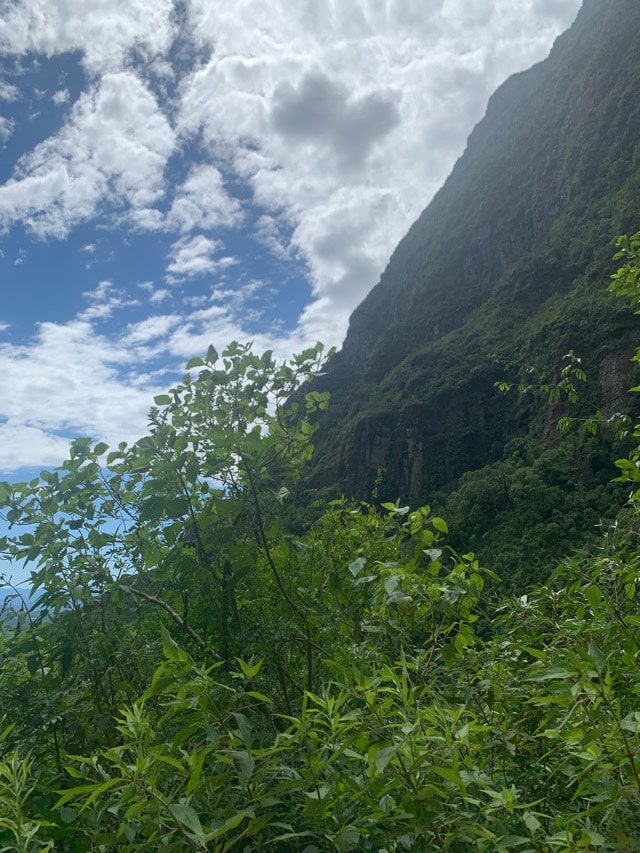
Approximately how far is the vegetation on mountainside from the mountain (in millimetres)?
41296

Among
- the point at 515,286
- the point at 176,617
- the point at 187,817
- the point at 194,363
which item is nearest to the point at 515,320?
the point at 515,286

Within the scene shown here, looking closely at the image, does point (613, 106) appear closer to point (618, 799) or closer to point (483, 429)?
point (483, 429)

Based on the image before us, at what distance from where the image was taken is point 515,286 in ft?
354

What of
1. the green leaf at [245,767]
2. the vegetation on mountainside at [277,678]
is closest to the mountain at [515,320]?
the vegetation on mountainside at [277,678]

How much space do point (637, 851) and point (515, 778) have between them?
0.58m

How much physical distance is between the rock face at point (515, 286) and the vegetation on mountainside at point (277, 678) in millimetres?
62513

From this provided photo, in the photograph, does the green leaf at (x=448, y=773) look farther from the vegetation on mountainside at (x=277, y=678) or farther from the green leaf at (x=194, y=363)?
the green leaf at (x=194, y=363)

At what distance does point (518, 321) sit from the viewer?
100688 millimetres

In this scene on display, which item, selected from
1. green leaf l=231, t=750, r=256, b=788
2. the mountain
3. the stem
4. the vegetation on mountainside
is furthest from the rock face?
green leaf l=231, t=750, r=256, b=788

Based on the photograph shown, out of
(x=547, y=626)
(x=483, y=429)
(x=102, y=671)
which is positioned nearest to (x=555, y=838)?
(x=547, y=626)

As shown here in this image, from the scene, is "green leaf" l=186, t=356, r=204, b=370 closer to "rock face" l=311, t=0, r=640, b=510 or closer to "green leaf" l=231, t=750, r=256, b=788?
"green leaf" l=231, t=750, r=256, b=788

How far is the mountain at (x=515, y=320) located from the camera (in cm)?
6700

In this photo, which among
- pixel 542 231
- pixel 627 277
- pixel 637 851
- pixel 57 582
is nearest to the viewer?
pixel 637 851

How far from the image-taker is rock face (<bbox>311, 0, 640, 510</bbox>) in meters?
83.4
